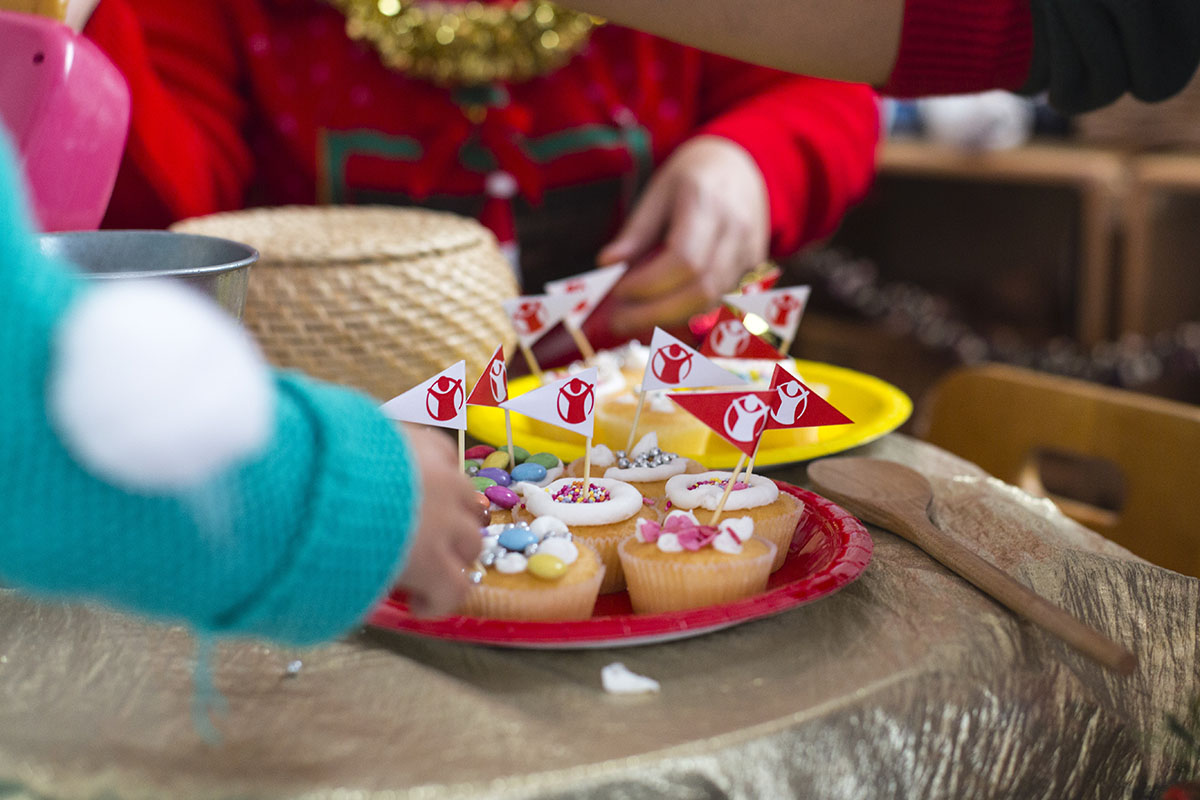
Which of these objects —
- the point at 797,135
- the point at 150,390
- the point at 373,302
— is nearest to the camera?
the point at 150,390

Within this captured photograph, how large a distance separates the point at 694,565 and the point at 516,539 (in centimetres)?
10

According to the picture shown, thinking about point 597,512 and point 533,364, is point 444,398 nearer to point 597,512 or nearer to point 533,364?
point 597,512

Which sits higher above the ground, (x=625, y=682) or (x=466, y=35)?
(x=466, y=35)

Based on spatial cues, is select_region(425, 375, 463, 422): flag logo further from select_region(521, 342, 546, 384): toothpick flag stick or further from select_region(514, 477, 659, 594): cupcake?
select_region(521, 342, 546, 384): toothpick flag stick

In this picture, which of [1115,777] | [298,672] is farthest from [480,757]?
[1115,777]

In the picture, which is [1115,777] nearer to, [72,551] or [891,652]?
Result: [891,652]

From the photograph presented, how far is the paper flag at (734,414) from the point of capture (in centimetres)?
60

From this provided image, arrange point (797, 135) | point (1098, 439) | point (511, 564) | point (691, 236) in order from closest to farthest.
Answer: point (511, 564), point (1098, 439), point (691, 236), point (797, 135)

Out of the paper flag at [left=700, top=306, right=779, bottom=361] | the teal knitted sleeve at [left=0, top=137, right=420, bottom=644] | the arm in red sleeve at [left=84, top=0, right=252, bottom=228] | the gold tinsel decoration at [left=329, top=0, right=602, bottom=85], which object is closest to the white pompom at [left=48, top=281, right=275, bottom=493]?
the teal knitted sleeve at [left=0, top=137, right=420, bottom=644]

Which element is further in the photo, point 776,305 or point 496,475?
point 776,305

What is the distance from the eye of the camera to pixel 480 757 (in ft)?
1.39

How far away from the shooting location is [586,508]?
61 cm

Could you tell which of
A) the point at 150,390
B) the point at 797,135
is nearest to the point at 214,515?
the point at 150,390

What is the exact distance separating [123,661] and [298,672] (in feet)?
0.31
